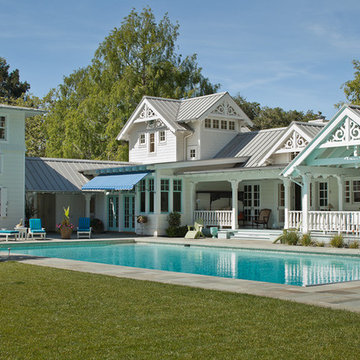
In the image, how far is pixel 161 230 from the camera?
1145 inches

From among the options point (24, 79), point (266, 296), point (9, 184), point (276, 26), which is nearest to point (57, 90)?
point (24, 79)

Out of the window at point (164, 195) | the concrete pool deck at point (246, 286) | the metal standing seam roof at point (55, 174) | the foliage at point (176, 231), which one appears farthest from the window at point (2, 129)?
the concrete pool deck at point (246, 286)

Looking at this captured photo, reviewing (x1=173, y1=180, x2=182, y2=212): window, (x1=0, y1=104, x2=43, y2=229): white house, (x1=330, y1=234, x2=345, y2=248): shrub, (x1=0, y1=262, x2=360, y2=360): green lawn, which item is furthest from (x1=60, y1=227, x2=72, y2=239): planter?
(x1=0, y1=262, x2=360, y2=360): green lawn

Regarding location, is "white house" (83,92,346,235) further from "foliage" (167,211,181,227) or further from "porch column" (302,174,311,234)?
"porch column" (302,174,311,234)

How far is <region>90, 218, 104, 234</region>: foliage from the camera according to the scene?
32125 mm

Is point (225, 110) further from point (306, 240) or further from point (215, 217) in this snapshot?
point (306, 240)

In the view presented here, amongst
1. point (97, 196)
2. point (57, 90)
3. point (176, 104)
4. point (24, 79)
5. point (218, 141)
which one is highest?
point (24, 79)

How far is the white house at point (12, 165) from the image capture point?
93.0 feet

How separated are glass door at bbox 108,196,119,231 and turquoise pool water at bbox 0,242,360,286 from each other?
6538 millimetres

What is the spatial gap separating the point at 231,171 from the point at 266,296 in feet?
54.9

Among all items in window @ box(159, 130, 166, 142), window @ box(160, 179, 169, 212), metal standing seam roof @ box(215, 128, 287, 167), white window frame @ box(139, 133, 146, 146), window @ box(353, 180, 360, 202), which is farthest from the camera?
white window frame @ box(139, 133, 146, 146)

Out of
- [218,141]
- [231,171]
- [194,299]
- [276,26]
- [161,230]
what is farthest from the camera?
[218,141]

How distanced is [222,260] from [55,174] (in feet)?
48.2

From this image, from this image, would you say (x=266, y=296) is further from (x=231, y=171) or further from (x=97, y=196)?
(x=97, y=196)
